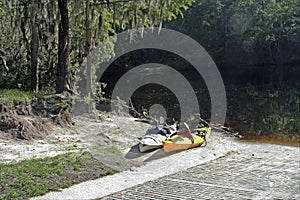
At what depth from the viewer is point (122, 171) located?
10883 millimetres

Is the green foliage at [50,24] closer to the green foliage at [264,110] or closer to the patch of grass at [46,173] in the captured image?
the green foliage at [264,110]

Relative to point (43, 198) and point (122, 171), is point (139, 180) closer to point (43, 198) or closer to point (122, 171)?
point (122, 171)

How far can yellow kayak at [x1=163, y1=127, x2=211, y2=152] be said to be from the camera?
13227mm

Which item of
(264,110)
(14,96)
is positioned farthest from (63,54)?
(264,110)

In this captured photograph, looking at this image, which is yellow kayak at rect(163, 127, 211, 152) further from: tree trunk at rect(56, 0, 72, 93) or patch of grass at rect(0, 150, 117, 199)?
tree trunk at rect(56, 0, 72, 93)

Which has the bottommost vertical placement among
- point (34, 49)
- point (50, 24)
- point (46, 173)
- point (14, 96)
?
point (46, 173)

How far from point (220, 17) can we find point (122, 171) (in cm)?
4572

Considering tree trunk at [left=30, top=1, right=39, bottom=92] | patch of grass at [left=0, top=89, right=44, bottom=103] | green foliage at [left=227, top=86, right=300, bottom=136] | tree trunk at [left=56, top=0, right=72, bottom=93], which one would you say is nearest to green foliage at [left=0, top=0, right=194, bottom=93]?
tree trunk at [left=30, top=1, right=39, bottom=92]

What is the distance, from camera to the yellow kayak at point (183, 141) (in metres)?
13.2

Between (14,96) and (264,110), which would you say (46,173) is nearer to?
(14,96)

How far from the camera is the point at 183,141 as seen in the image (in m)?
13.7

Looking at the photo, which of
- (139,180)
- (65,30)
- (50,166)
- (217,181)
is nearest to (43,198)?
(50,166)

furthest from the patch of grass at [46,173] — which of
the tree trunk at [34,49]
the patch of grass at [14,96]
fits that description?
the tree trunk at [34,49]

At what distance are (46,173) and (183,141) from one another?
193 inches
